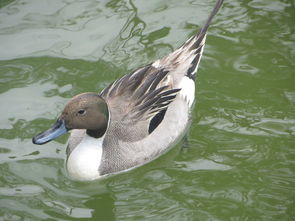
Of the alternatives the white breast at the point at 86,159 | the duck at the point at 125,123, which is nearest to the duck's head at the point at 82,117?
the duck at the point at 125,123

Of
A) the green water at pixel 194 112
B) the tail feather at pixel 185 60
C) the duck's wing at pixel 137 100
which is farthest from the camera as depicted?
the tail feather at pixel 185 60

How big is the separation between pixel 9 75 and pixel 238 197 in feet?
10.5

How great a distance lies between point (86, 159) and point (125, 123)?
548mm

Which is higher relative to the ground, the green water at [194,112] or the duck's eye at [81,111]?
the duck's eye at [81,111]

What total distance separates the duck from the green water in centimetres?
14

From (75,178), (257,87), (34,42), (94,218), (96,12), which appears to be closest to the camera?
(94,218)

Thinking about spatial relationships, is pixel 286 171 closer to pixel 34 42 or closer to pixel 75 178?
pixel 75 178

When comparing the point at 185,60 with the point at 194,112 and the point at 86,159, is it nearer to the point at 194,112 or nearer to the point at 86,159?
the point at 194,112

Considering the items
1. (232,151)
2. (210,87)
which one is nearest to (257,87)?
(210,87)

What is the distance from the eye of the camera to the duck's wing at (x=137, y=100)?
6.25 meters

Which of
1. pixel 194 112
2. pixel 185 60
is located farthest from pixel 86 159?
pixel 185 60

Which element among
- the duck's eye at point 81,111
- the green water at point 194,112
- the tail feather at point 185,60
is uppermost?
the duck's eye at point 81,111

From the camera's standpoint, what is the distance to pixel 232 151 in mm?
6477

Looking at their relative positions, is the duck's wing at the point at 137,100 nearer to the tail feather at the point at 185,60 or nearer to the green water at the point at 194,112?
the tail feather at the point at 185,60
